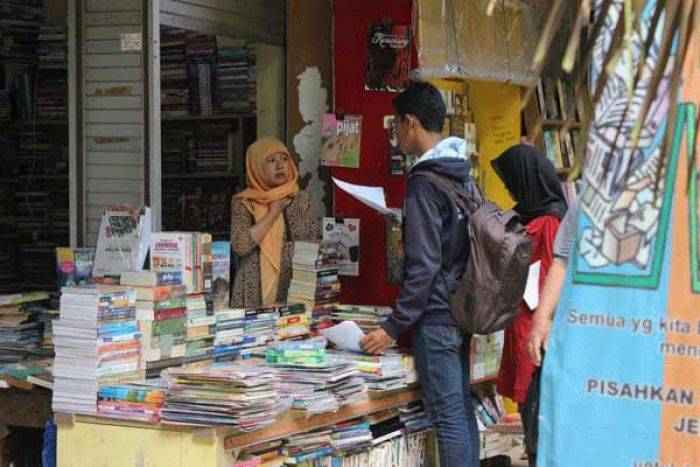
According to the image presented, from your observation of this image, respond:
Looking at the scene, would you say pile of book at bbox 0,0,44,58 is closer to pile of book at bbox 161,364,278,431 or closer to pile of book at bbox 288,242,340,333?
pile of book at bbox 288,242,340,333

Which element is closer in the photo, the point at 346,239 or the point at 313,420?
the point at 313,420

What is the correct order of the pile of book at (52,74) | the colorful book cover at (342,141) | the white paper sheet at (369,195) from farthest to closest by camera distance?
1. the pile of book at (52,74)
2. the colorful book cover at (342,141)
3. the white paper sheet at (369,195)

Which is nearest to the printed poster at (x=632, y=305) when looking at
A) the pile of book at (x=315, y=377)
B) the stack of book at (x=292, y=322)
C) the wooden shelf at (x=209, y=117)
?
the pile of book at (x=315, y=377)

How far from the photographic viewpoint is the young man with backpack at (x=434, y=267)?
5.18 m

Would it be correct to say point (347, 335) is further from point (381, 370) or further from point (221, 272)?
point (221, 272)

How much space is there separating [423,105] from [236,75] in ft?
7.81

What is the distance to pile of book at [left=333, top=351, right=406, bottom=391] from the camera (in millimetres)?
5336

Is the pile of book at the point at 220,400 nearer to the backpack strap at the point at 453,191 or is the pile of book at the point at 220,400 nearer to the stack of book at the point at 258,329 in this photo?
the stack of book at the point at 258,329

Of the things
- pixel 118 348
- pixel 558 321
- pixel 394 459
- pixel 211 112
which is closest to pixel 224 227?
pixel 211 112

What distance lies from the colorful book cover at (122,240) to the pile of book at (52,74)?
7.41 ft

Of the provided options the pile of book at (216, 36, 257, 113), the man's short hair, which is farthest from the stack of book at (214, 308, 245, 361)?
the pile of book at (216, 36, 257, 113)

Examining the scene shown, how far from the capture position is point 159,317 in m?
4.97

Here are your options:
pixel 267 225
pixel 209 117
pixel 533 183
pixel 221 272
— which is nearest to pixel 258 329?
pixel 221 272

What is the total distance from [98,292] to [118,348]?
27 cm
